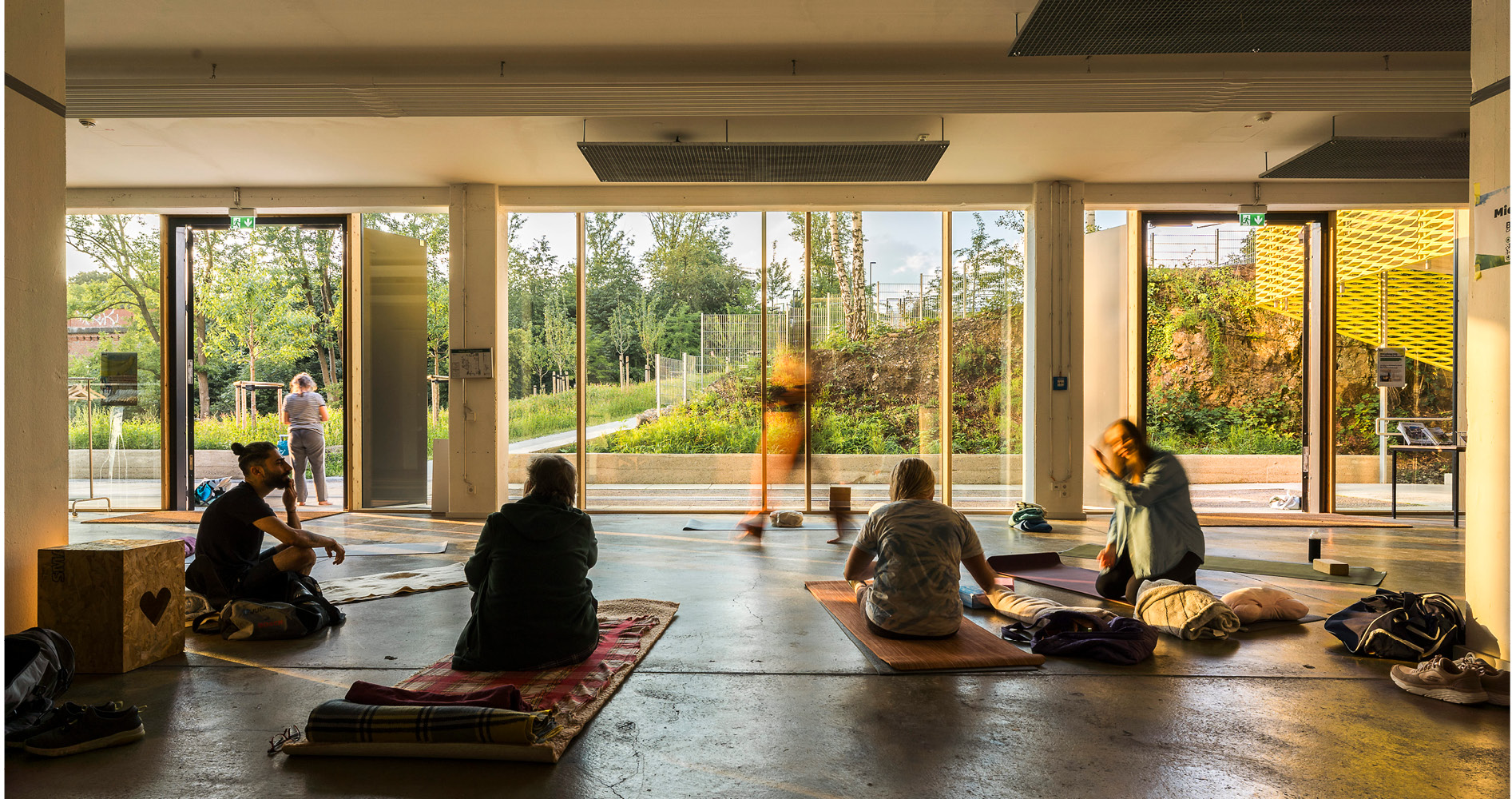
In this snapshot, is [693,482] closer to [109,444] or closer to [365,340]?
[365,340]

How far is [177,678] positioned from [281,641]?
68 cm

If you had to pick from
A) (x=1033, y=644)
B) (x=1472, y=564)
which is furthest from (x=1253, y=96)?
(x=1033, y=644)

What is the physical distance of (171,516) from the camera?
9664mm

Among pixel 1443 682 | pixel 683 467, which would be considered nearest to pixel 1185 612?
pixel 1443 682

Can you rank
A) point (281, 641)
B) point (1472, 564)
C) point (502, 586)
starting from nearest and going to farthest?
point (502, 586) → point (1472, 564) → point (281, 641)

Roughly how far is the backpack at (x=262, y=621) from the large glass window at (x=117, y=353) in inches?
274

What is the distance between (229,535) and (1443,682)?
19.3ft

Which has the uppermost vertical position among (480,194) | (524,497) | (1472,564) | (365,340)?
(480,194)

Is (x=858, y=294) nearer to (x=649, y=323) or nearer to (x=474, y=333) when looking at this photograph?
(x=649, y=323)

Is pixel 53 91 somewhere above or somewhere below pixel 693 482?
above

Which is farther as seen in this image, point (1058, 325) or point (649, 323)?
point (649, 323)

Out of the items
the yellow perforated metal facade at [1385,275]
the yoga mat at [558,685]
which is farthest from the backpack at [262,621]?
the yellow perforated metal facade at [1385,275]

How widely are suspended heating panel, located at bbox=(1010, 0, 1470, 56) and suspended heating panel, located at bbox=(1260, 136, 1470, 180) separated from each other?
194 centimetres

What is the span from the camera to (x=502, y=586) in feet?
12.4
